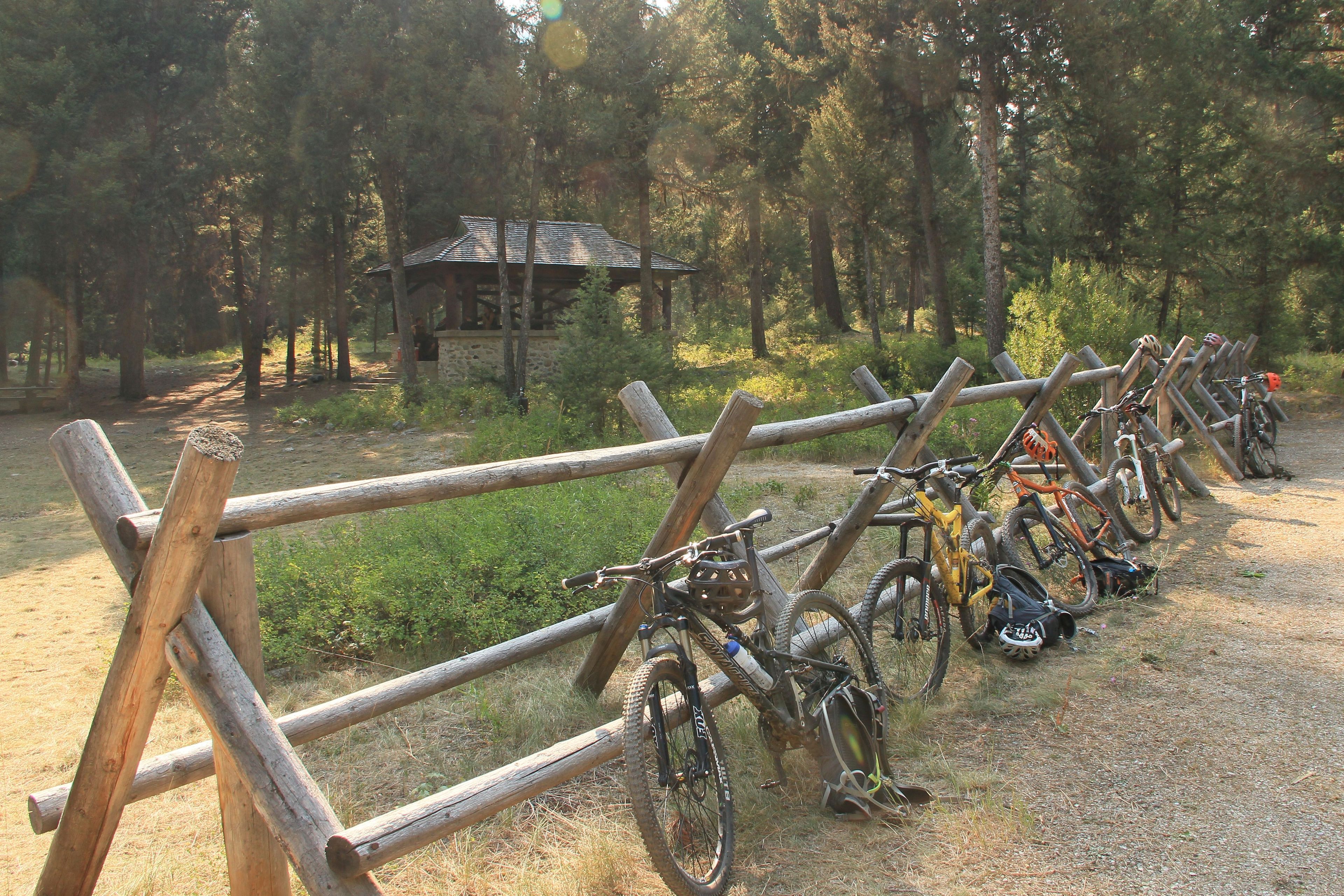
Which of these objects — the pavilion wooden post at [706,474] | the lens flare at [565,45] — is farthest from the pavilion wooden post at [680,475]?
the lens flare at [565,45]

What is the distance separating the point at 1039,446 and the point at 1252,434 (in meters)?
5.49

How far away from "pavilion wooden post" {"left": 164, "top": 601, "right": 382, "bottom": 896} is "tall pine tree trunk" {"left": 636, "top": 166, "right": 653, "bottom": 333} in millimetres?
18359

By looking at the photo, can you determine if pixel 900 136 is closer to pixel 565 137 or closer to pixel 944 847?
pixel 565 137

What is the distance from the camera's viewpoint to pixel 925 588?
407 cm

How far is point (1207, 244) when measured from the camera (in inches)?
639

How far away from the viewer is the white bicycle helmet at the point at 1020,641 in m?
4.45

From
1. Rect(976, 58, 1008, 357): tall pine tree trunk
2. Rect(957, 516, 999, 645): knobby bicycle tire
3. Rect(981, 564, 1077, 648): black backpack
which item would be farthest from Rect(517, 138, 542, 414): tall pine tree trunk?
Rect(981, 564, 1077, 648): black backpack

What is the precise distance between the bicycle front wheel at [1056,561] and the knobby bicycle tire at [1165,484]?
149 centimetres

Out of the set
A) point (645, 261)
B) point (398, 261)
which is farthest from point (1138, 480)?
point (398, 261)

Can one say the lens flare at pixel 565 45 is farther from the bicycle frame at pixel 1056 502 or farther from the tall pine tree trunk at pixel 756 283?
the bicycle frame at pixel 1056 502

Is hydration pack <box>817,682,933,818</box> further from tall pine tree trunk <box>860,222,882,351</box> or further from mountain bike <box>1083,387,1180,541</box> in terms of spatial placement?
tall pine tree trunk <box>860,222,882,351</box>

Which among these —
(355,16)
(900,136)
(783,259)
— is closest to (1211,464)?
(900,136)

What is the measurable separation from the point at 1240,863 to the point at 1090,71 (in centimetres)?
1633

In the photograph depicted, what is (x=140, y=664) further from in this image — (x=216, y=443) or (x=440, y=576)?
(x=440, y=576)
